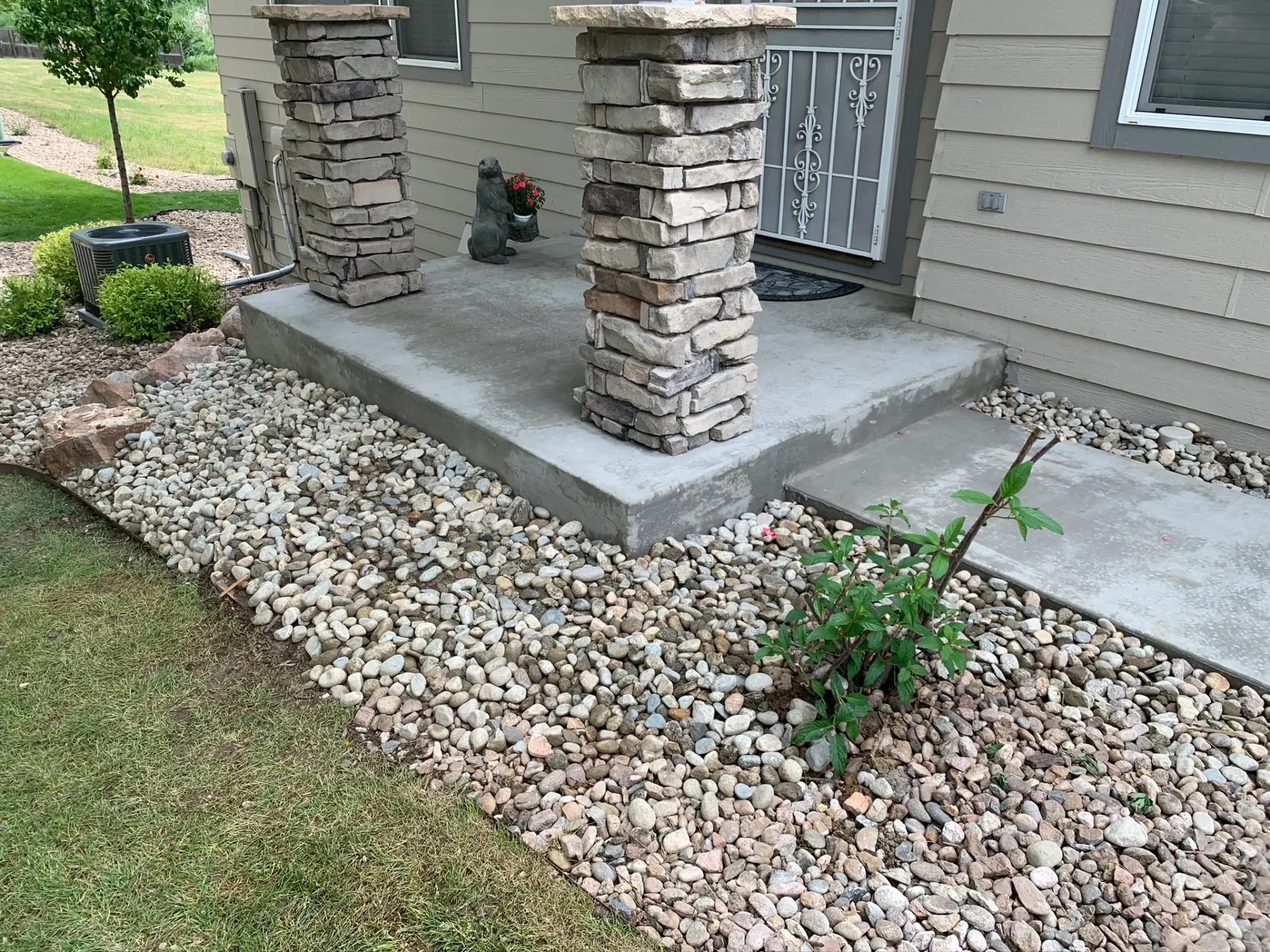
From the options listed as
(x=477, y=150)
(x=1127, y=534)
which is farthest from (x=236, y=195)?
(x=1127, y=534)

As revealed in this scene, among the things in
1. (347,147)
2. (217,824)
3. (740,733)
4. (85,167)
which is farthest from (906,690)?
(85,167)

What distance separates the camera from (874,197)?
4.56 meters

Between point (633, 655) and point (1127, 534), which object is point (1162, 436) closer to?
point (1127, 534)

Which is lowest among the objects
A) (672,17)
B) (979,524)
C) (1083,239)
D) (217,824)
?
(217,824)

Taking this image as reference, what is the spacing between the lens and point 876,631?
2.18m

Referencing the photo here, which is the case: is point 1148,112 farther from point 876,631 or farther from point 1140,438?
point 876,631

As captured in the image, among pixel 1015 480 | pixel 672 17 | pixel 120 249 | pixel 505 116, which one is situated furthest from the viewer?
pixel 505 116

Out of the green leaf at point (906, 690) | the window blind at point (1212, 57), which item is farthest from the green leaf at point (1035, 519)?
the window blind at point (1212, 57)

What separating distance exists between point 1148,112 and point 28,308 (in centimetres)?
610

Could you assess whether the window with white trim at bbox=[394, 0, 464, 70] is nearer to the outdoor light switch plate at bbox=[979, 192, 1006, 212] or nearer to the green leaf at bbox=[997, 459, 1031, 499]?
the outdoor light switch plate at bbox=[979, 192, 1006, 212]

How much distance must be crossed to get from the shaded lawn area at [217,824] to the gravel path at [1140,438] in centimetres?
271

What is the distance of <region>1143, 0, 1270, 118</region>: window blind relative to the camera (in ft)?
10.4

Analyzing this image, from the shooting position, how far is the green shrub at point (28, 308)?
5.83 m

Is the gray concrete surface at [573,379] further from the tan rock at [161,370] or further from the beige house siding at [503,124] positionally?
the beige house siding at [503,124]
